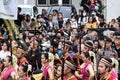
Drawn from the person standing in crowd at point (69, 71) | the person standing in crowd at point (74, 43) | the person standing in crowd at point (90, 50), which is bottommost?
the person standing in crowd at point (74, 43)

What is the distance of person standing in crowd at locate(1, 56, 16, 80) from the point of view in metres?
11.5

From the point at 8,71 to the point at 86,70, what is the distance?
1711mm

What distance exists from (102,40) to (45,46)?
2.28 meters

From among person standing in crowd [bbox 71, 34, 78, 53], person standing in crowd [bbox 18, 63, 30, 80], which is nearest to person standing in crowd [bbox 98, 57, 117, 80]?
person standing in crowd [bbox 18, 63, 30, 80]

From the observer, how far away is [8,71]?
1168cm

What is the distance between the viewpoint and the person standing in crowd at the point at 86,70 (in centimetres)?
1091

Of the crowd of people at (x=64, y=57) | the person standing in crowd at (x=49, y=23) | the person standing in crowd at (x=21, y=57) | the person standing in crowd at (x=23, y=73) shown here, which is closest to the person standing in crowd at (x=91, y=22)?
the crowd of people at (x=64, y=57)

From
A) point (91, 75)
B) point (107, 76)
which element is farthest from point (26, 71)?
point (107, 76)

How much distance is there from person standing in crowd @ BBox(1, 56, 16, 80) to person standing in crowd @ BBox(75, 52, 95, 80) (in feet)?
4.61

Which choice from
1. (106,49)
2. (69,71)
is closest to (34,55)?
(106,49)

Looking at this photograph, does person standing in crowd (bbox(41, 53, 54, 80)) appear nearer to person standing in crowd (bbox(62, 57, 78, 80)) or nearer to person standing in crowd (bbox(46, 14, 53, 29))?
person standing in crowd (bbox(62, 57, 78, 80))

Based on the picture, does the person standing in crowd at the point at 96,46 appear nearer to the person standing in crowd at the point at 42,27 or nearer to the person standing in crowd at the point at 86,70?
the person standing in crowd at the point at 86,70

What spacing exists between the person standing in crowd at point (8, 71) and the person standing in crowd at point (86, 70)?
4.61 ft

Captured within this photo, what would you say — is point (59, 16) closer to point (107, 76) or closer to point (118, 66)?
point (118, 66)
